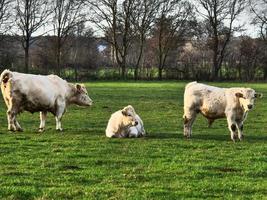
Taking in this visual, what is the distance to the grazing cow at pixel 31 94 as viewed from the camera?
60.5 feet

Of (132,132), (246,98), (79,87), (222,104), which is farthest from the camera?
(79,87)

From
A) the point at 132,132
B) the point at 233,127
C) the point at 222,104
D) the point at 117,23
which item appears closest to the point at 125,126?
the point at 132,132

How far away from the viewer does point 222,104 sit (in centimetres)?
1803

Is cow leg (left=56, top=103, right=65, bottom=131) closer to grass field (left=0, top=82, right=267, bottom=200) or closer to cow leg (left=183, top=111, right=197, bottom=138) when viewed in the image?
grass field (left=0, top=82, right=267, bottom=200)

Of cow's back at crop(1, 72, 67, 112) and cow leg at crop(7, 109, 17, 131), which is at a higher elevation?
cow's back at crop(1, 72, 67, 112)

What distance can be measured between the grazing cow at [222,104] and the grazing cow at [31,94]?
458 centimetres

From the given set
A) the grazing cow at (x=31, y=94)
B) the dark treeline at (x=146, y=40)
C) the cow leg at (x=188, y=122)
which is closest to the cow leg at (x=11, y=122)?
the grazing cow at (x=31, y=94)

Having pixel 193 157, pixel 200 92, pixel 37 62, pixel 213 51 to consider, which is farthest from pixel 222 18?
pixel 193 157

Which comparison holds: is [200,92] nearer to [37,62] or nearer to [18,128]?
[18,128]

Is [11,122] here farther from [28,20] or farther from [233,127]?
[28,20]

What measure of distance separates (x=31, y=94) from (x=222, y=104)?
632cm

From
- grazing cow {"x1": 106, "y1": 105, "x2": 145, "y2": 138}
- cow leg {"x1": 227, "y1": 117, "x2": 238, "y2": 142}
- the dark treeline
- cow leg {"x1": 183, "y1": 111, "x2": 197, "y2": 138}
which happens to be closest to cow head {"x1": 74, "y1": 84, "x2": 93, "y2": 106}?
grazing cow {"x1": 106, "y1": 105, "x2": 145, "y2": 138}

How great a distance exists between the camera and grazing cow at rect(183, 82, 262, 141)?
17.6 meters

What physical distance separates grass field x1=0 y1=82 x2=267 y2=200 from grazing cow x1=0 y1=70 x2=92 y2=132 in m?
0.74
